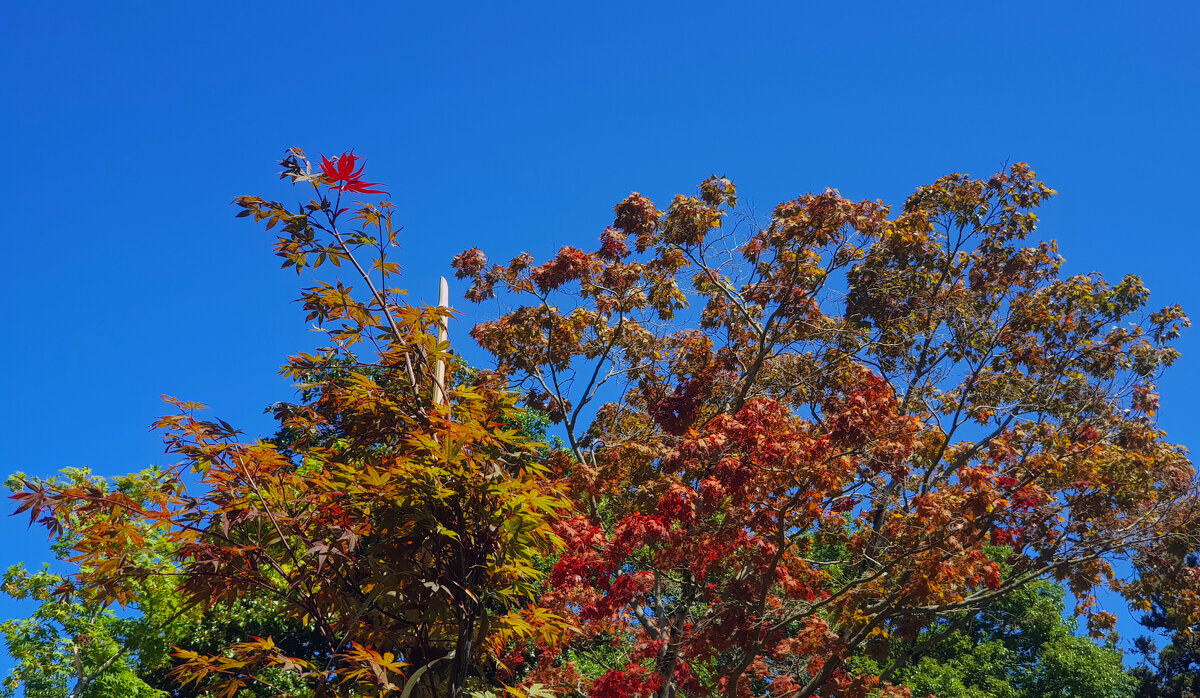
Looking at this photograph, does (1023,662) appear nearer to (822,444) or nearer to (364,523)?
(822,444)

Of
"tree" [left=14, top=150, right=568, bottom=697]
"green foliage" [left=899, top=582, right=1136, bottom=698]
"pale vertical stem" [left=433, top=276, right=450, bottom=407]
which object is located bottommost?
"tree" [left=14, top=150, right=568, bottom=697]

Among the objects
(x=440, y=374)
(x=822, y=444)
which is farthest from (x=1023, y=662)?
(x=440, y=374)

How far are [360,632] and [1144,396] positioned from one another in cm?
1101

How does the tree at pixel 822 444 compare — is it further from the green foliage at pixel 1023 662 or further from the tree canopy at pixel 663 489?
the green foliage at pixel 1023 662

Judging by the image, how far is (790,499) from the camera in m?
7.91

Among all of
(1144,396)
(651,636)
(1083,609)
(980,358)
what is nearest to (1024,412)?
(980,358)

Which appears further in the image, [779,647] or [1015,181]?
[1015,181]

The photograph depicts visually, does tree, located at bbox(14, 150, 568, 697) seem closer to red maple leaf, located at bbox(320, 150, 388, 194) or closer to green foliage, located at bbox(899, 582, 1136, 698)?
red maple leaf, located at bbox(320, 150, 388, 194)

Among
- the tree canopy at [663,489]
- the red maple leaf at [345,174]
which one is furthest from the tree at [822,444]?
the red maple leaf at [345,174]

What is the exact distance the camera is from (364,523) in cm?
477

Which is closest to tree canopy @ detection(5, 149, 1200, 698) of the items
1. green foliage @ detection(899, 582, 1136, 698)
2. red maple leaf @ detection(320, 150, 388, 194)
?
red maple leaf @ detection(320, 150, 388, 194)

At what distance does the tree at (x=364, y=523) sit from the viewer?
4340 mm

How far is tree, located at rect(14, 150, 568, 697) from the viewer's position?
14.2 feet

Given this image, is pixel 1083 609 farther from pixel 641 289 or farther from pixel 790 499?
pixel 641 289
